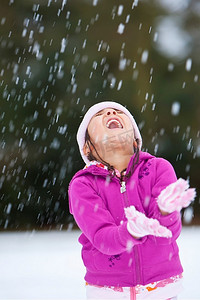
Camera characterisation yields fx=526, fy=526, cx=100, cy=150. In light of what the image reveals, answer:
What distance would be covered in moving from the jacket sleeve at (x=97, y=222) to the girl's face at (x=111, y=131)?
158 mm

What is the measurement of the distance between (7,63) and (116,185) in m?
7.08

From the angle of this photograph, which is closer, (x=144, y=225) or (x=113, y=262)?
(x=144, y=225)

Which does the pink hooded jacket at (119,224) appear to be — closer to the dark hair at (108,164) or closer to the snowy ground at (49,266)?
the dark hair at (108,164)

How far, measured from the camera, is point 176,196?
4.72 feet

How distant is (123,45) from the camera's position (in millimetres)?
8633

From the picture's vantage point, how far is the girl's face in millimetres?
1775

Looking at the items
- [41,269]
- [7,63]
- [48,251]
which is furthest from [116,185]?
[7,63]

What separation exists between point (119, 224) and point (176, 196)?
0.94ft

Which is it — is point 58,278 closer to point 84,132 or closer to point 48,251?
point 48,251

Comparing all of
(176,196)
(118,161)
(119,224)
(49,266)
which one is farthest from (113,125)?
(49,266)

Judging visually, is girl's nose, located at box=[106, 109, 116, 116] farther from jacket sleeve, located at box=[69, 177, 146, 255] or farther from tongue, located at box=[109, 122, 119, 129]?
jacket sleeve, located at box=[69, 177, 146, 255]

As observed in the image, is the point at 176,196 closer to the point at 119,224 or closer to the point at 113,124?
the point at 119,224

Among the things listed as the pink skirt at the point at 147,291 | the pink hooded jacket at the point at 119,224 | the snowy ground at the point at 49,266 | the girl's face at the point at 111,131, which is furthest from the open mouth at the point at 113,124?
the snowy ground at the point at 49,266

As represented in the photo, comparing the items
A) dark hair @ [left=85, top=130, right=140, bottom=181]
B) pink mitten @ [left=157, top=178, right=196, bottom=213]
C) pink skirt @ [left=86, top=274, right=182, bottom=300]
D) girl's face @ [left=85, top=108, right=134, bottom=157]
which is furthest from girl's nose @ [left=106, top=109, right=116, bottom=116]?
pink skirt @ [left=86, top=274, right=182, bottom=300]
